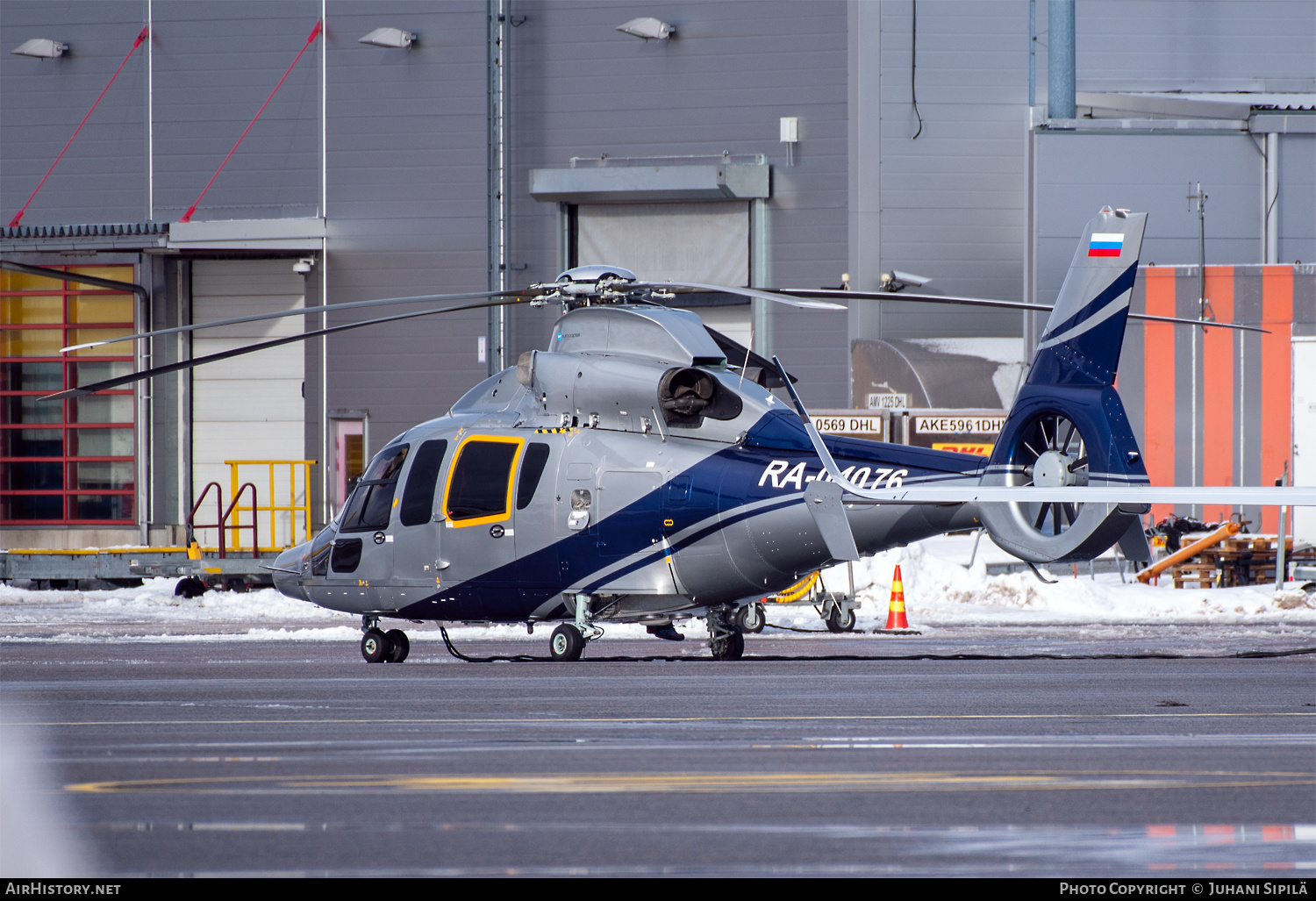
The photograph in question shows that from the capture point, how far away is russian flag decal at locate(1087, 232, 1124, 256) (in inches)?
509

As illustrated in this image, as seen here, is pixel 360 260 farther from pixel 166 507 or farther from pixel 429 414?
pixel 166 507

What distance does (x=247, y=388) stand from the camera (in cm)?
3728

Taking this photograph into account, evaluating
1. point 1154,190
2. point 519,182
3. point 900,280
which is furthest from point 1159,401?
point 519,182

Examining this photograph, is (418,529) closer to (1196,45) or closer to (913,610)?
(913,610)

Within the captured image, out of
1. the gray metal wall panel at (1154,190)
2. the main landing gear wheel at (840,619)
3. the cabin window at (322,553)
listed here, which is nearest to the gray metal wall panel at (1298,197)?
the gray metal wall panel at (1154,190)

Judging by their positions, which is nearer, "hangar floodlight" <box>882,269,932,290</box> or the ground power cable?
the ground power cable

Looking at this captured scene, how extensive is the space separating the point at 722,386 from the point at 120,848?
30.0 ft

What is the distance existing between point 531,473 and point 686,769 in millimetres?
7495

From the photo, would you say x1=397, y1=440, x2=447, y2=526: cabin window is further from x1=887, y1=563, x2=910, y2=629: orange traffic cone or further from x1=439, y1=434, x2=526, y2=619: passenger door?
x1=887, y1=563, x2=910, y2=629: orange traffic cone

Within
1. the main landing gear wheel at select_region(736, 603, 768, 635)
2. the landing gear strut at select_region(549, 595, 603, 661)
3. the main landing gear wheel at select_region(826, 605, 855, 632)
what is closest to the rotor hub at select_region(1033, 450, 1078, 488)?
the landing gear strut at select_region(549, 595, 603, 661)

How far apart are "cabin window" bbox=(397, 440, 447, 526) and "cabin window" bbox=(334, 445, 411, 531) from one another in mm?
210

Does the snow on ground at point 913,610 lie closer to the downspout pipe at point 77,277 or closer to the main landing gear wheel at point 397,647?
the main landing gear wheel at point 397,647

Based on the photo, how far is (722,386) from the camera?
14.4m

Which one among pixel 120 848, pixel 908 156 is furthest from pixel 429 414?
pixel 120 848
